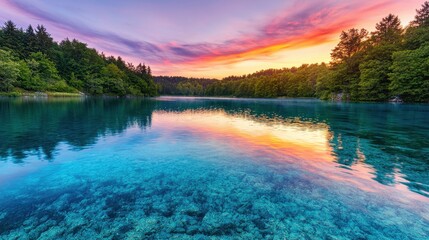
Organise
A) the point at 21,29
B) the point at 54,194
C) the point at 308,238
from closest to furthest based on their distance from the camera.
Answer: the point at 308,238 → the point at 54,194 → the point at 21,29

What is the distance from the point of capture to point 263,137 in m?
15.4

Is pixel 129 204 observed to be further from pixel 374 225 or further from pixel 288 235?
pixel 374 225

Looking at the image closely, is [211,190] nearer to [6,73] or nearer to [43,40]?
[6,73]

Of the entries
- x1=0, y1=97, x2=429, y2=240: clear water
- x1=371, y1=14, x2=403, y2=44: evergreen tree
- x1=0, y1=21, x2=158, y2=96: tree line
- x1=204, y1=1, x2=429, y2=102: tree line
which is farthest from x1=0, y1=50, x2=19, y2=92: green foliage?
x1=371, y1=14, x2=403, y2=44: evergreen tree

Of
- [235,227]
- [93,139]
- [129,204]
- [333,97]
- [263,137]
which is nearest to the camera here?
[235,227]

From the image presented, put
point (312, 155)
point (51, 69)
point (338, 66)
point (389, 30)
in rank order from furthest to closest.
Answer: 1. point (51, 69)
2. point (338, 66)
3. point (389, 30)
4. point (312, 155)

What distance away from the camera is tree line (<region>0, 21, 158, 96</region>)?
6291 centimetres

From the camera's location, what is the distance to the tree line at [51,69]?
6291 centimetres

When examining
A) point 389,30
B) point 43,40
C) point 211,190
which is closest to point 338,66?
point 389,30

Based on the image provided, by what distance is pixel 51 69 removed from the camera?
247ft

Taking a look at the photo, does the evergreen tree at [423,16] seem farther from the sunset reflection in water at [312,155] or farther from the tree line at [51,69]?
the tree line at [51,69]

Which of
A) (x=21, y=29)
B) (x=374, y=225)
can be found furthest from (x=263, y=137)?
(x=21, y=29)

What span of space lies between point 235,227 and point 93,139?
12452 mm

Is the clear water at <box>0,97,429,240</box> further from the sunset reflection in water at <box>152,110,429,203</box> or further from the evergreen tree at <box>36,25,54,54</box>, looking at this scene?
the evergreen tree at <box>36,25,54,54</box>
